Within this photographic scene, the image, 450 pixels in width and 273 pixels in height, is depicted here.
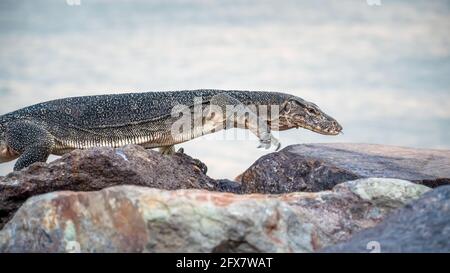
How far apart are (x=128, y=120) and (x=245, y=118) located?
233 cm

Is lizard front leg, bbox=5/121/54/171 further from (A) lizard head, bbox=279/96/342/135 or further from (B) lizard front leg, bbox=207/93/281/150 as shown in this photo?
(A) lizard head, bbox=279/96/342/135

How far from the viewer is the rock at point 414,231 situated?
808 cm

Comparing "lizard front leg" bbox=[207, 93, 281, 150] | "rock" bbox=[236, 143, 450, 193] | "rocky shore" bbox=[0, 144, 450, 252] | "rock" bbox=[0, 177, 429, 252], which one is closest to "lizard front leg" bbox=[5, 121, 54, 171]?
"rocky shore" bbox=[0, 144, 450, 252]

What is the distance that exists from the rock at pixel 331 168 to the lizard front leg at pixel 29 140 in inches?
154

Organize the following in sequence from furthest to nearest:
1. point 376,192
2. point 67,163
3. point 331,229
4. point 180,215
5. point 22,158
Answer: point 22,158, point 67,163, point 376,192, point 331,229, point 180,215

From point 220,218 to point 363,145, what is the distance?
655 centimetres

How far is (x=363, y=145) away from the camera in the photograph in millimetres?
14469

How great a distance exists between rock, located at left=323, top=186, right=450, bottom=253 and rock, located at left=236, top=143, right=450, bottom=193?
12.0ft

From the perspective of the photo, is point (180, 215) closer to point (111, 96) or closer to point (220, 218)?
point (220, 218)

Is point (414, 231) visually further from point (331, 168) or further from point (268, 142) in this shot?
point (268, 142)

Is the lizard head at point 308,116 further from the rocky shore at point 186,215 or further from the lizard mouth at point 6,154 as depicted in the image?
the lizard mouth at point 6,154

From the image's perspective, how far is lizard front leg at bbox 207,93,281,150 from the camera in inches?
589

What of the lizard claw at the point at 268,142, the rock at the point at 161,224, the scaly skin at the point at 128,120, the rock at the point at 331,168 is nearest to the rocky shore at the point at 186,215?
the rock at the point at 161,224
